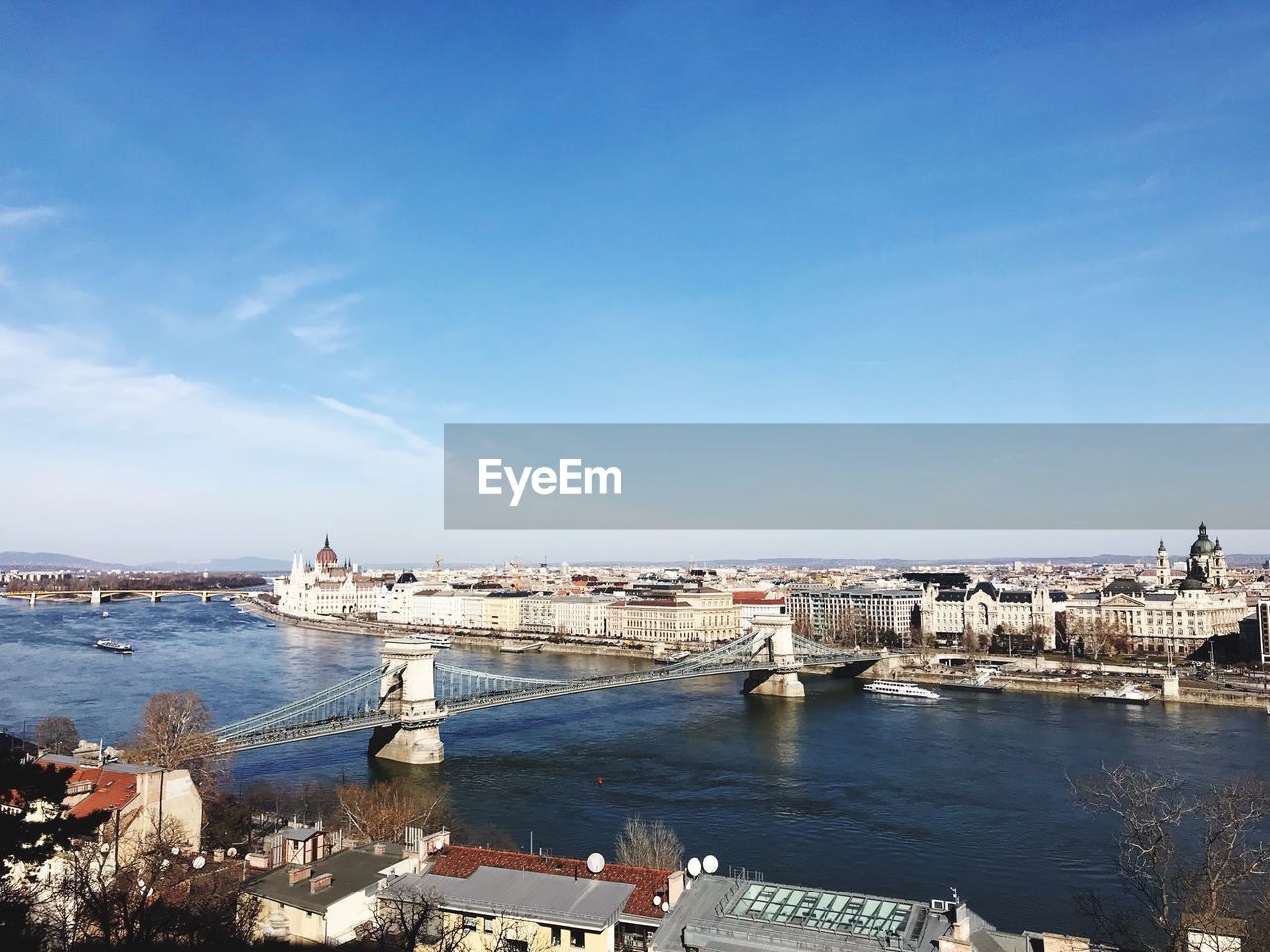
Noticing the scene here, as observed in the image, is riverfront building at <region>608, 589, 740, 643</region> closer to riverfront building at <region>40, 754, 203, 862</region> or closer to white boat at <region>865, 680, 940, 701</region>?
white boat at <region>865, 680, 940, 701</region>

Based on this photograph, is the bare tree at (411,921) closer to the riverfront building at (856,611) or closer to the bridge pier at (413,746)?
the bridge pier at (413,746)

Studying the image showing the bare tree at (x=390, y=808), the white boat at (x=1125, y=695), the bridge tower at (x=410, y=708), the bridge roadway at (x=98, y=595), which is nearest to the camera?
the bare tree at (x=390, y=808)

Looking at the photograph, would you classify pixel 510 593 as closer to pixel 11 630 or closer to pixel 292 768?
pixel 11 630

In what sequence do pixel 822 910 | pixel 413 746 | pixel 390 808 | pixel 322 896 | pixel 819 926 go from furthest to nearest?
pixel 413 746, pixel 390 808, pixel 322 896, pixel 822 910, pixel 819 926

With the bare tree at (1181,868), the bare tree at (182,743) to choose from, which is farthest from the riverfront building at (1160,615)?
the bare tree at (182,743)

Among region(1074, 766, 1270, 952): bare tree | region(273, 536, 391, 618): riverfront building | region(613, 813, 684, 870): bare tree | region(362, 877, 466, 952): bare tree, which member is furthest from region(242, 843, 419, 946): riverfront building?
region(273, 536, 391, 618): riverfront building

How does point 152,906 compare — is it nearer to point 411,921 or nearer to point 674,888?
point 411,921

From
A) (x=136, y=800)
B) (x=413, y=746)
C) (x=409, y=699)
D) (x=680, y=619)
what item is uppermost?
(x=136, y=800)

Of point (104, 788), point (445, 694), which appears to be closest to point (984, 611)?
point (445, 694)
